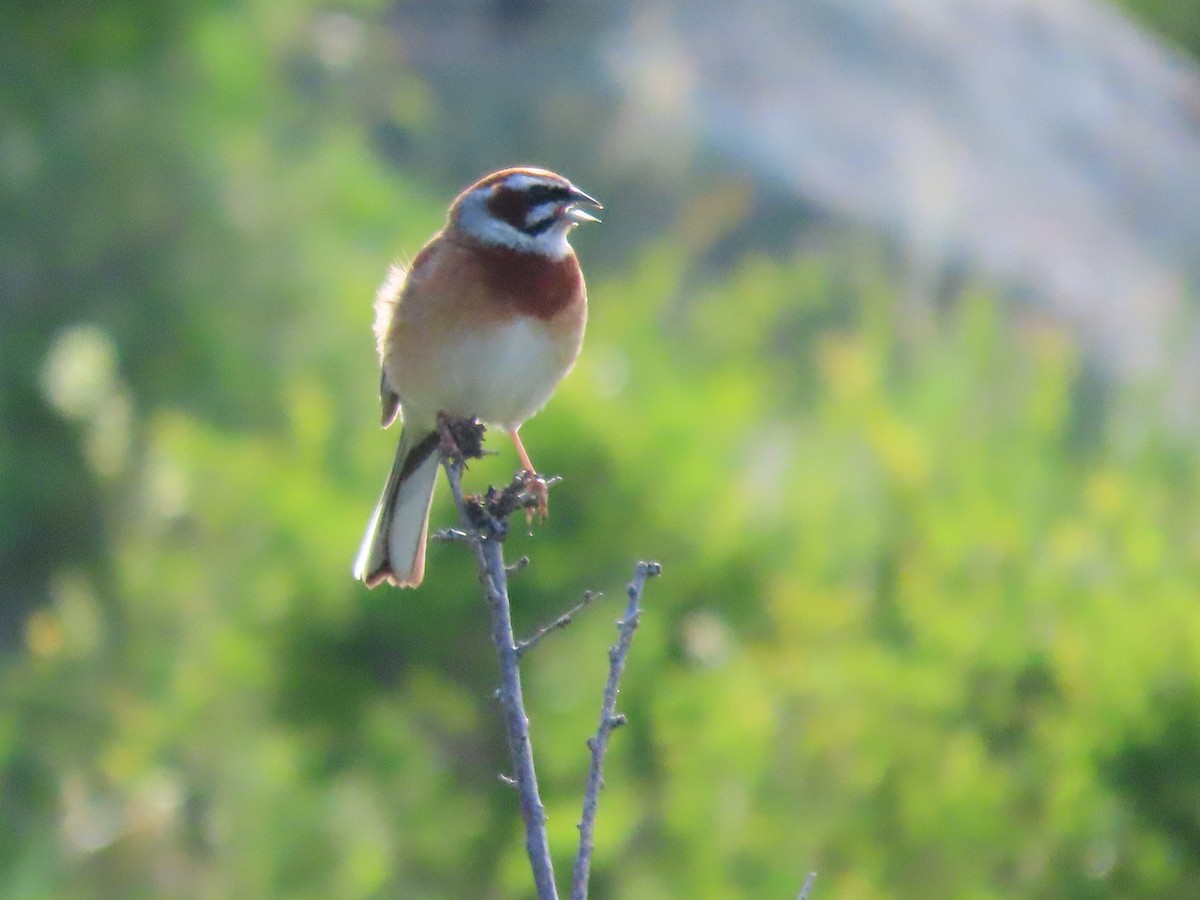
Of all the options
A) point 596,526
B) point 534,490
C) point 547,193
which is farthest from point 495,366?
point 596,526

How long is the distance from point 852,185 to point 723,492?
28.0 feet

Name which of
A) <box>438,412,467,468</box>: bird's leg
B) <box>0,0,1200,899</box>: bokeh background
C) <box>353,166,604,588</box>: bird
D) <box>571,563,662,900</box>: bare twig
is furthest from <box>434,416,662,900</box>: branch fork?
<box>0,0,1200,899</box>: bokeh background

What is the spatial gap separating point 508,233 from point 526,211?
7 centimetres

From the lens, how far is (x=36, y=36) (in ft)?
38.4

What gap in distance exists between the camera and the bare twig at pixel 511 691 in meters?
2.68

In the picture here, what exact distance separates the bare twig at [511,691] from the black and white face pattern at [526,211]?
1234 mm

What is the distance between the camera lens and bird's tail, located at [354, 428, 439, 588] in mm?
4102

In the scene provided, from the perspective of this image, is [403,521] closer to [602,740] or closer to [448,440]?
[448,440]

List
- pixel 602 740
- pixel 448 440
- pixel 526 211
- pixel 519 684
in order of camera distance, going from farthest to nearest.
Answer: pixel 526 211
pixel 448 440
pixel 519 684
pixel 602 740

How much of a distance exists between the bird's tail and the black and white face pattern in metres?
0.50

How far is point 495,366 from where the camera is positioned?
4316 mm

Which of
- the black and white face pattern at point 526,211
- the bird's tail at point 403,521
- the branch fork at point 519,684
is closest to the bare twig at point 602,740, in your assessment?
the branch fork at point 519,684

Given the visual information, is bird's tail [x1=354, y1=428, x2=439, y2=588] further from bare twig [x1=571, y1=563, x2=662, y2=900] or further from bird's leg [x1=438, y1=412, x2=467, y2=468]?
bare twig [x1=571, y1=563, x2=662, y2=900]

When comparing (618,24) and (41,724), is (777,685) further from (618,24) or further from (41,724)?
(618,24)
